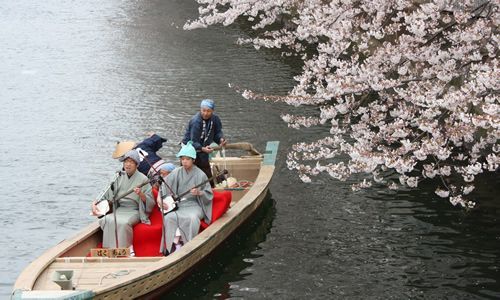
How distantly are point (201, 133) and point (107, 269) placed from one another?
3.93 metres

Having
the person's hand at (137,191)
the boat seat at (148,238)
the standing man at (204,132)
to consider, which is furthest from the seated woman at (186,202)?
the standing man at (204,132)

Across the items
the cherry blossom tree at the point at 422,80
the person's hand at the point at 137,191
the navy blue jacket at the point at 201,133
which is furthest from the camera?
the navy blue jacket at the point at 201,133

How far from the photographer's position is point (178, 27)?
124 ft

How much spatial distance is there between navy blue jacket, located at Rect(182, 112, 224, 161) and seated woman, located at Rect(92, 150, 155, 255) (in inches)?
82.2

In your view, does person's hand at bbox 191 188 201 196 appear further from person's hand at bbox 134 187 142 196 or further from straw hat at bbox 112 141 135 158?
straw hat at bbox 112 141 135 158

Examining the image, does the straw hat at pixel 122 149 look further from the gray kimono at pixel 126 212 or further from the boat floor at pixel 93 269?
the boat floor at pixel 93 269

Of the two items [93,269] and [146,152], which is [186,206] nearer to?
[146,152]

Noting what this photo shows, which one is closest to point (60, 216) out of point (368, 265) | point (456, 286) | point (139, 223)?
point (139, 223)

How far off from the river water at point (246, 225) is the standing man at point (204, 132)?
159 centimetres

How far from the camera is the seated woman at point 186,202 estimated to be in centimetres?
1334

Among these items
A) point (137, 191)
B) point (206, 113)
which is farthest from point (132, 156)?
point (206, 113)

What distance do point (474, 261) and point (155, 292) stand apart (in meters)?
5.34

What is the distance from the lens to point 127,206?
13.4 meters

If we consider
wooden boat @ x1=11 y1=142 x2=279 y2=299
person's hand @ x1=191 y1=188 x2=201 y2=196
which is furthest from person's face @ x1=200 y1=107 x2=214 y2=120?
person's hand @ x1=191 y1=188 x2=201 y2=196
